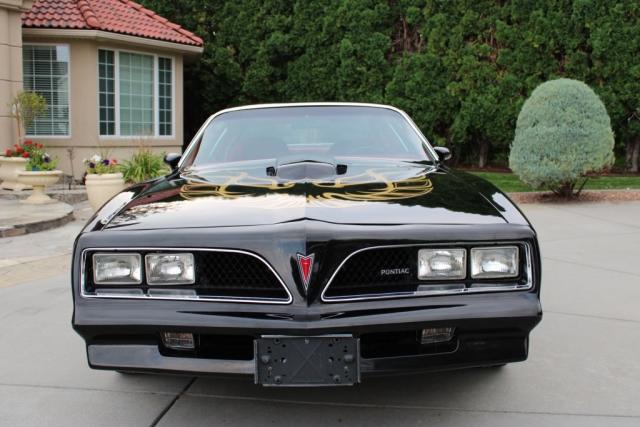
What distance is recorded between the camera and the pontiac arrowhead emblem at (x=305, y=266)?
2596mm

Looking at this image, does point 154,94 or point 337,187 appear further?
point 154,94

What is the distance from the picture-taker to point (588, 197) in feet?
35.8

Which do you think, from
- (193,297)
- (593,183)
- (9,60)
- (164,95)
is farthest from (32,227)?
(593,183)

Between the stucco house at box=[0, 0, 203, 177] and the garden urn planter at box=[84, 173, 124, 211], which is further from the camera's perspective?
the stucco house at box=[0, 0, 203, 177]

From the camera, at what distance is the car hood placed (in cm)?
277

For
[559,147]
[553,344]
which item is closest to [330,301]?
[553,344]

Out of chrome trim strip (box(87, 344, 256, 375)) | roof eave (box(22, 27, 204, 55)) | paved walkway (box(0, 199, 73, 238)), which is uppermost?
roof eave (box(22, 27, 204, 55))

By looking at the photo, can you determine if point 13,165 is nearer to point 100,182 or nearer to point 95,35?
point 100,182

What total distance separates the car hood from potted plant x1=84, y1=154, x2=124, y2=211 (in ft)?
20.6

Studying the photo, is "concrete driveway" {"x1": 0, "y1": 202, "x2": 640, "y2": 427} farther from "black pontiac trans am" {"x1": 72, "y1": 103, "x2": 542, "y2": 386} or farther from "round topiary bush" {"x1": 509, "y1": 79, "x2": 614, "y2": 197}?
"round topiary bush" {"x1": 509, "y1": 79, "x2": 614, "y2": 197}

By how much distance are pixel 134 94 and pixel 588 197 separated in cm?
962

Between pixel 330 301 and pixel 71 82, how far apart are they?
12.8 m

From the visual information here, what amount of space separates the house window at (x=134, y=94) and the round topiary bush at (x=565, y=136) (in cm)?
859

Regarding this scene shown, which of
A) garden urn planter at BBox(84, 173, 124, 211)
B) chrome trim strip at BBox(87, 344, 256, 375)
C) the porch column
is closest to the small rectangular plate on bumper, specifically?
chrome trim strip at BBox(87, 344, 256, 375)
